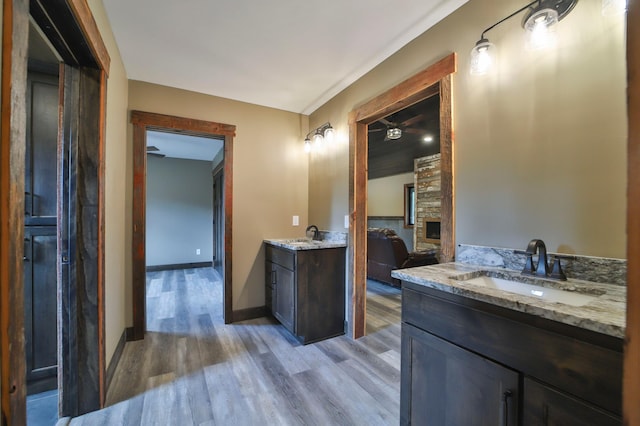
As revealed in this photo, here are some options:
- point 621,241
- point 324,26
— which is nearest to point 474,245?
point 621,241

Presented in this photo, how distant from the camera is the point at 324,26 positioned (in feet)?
6.14

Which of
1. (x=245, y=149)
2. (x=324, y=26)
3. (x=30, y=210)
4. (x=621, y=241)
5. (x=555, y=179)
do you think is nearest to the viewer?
(x=621, y=241)

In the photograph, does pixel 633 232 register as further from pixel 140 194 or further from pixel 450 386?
pixel 140 194

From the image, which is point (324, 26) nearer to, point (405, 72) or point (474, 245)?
point (405, 72)

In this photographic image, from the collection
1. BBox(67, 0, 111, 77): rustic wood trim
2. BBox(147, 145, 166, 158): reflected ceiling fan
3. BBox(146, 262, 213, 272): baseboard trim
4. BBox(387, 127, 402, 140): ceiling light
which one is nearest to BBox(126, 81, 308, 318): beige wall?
BBox(67, 0, 111, 77): rustic wood trim

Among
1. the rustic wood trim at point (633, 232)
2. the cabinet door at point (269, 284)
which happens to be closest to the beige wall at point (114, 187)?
the cabinet door at point (269, 284)

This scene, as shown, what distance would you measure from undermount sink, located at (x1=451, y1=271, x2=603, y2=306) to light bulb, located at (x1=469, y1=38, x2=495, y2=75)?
1114 millimetres

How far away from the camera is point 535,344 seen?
0.85m

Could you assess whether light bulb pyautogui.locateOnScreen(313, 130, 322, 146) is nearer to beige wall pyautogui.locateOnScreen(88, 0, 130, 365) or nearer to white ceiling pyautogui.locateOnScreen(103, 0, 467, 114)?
white ceiling pyautogui.locateOnScreen(103, 0, 467, 114)

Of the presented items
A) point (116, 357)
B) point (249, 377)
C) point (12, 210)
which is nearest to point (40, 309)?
point (116, 357)

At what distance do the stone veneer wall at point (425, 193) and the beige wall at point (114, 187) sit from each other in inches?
203

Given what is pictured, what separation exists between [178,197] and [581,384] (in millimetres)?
6499

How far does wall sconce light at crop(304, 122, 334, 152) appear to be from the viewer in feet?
9.47

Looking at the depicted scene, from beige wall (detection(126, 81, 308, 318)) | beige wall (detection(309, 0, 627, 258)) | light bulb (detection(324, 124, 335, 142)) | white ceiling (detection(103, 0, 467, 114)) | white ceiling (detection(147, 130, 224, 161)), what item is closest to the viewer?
beige wall (detection(309, 0, 627, 258))
